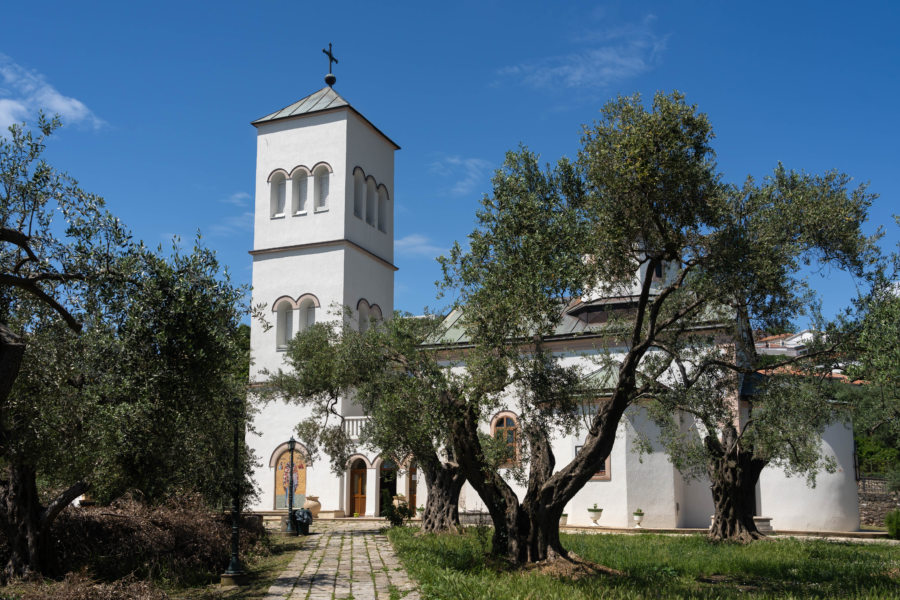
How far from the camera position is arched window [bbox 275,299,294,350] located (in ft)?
114

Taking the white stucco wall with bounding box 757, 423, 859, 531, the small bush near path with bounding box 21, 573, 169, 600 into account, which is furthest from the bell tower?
the small bush near path with bounding box 21, 573, 169, 600

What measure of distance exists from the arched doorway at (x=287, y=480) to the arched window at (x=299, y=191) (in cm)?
1106

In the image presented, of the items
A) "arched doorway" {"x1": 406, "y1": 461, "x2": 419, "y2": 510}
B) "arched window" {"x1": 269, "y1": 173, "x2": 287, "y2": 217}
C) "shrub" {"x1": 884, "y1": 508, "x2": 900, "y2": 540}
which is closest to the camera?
"shrub" {"x1": 884, "y1": 508, "x2": 900, "y2": 540}

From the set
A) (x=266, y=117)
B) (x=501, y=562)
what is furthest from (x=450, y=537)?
(x=266, y=117)

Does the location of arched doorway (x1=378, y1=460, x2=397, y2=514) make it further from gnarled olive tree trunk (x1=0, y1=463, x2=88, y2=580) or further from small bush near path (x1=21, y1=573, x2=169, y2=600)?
small bush near path (x1=21, y1=573, x2=169, y2=600)

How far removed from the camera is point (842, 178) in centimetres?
1455

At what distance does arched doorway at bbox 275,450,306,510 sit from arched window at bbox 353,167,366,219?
11312mm

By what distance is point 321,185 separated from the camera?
3603cm

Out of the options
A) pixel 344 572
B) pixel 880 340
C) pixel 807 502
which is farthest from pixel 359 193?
pixel 880 340

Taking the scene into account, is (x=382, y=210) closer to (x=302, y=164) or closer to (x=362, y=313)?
(x=302, y=164)

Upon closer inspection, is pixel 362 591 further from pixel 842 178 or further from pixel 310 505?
pixel 310 505

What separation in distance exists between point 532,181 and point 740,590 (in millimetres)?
Answer: 7329

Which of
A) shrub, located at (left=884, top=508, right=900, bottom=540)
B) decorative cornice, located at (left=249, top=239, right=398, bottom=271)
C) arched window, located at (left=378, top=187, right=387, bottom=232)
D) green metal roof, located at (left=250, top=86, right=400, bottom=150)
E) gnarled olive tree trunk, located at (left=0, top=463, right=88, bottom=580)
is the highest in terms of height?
green metal roof, located at (left=250, top=86, right=400, bottom=150)

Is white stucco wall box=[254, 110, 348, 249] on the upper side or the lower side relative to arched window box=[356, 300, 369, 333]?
upper
